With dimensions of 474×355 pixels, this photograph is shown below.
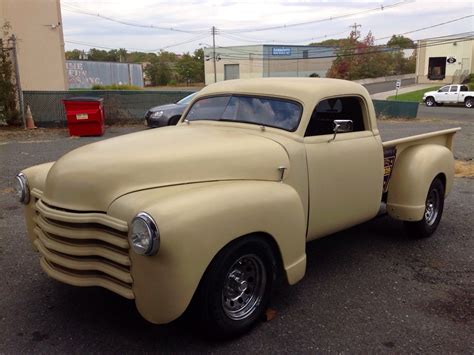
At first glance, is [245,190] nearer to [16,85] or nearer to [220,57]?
[16,85]

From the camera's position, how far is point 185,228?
270 cm

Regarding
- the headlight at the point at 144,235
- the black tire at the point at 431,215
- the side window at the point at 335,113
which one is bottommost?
the black tire at the point at 431,215

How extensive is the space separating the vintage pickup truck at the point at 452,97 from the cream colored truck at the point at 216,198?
110 ft

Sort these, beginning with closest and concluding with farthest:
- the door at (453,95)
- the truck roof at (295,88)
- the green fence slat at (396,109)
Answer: the truck roof at (295,88) → the green fence slat at (396,109) → the door at (453,95)

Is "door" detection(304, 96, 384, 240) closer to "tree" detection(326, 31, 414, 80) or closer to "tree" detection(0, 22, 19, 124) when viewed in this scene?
"tree" detection(0, 22, 19, 124)

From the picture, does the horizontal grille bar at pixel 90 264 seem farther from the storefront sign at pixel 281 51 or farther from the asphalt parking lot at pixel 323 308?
the storefront sign at pixel 281 51

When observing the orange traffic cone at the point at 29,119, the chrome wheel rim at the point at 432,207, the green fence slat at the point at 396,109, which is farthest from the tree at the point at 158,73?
the chrome wheel rim at the point at 432,207

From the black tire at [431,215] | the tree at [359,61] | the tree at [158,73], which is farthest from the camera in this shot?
the tree at [158,73]

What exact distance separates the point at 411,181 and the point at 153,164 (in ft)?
9.67

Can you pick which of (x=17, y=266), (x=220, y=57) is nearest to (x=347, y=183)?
(x=17, y=266)

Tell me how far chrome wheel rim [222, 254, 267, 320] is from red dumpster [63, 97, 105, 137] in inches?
441

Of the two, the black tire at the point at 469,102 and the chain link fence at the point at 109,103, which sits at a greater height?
the chain link fence at the point at 109,103

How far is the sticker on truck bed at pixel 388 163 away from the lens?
16.0ft

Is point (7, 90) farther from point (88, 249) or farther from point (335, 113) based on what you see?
point (88, 249)
